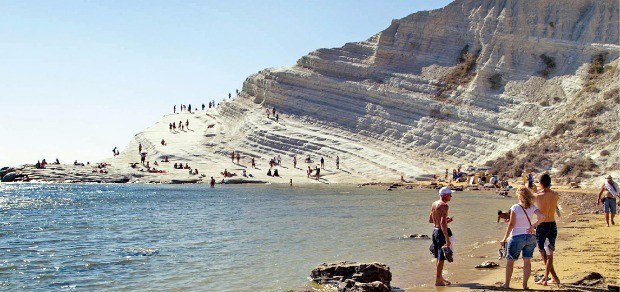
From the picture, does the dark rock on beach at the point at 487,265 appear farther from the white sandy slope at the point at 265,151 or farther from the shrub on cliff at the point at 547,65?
the shrub on cliff at the point at 547,65

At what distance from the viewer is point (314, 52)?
61.8 m

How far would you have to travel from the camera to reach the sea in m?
12.1

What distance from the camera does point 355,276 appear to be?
33.8 feet

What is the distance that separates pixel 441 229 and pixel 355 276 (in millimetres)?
1585

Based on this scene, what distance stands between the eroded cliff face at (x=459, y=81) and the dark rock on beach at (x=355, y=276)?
126 feet

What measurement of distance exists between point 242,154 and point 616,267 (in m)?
45.3

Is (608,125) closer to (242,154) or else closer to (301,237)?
(242,154)

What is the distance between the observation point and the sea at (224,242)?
12.1m

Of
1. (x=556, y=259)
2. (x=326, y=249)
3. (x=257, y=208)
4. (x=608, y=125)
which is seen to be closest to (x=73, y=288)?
(x=326, y=249)

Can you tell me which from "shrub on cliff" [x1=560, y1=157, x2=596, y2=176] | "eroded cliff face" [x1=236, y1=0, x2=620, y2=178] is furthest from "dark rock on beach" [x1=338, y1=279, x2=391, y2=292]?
"eroded cliff face" [x1=236, y1=0, x2=620, y2=178]

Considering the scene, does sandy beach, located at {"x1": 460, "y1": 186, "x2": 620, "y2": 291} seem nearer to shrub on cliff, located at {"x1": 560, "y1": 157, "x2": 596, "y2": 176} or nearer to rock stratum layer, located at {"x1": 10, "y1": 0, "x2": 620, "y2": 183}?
shrub on cliff, located at {"x1": 560, "y1": 157, "x2": 596, "y2": 176}

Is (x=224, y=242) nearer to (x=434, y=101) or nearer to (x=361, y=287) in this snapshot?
(x=361, y=287)

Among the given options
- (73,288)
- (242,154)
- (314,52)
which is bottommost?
(73,288)

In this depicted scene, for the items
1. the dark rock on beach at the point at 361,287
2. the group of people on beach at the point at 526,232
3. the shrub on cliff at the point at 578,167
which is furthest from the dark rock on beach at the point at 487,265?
→ the shrub on cliff at the point at 578,167
